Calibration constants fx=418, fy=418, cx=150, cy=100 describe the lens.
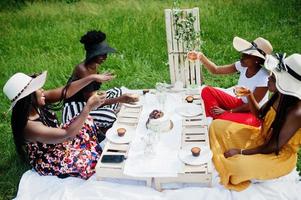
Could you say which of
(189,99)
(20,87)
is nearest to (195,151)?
(189,99)

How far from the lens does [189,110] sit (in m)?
5.31

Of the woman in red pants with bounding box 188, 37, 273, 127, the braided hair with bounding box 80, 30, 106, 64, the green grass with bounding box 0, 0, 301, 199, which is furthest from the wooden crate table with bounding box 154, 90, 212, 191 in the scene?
the green grass with bounding box 0, 0, 301, 199

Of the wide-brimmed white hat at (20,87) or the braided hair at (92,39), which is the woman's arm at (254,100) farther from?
the wide-brimmed white hat at (20,87)

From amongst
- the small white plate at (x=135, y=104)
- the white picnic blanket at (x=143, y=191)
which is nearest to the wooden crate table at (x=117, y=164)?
the white picnic blanket at (x=143, y=191)

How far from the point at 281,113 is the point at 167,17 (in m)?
2.56

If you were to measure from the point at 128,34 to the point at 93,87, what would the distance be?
3.84 meters

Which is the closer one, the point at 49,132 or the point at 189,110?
the point at 49,132

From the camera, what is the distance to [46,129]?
4.47 m

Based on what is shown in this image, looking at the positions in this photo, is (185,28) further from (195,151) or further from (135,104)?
(195,151)

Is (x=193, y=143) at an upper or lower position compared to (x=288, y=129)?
lower

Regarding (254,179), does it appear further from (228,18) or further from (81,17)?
(81,17)

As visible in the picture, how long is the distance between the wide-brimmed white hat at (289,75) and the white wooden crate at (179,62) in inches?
77.7

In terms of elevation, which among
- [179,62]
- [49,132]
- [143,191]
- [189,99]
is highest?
[49,132]

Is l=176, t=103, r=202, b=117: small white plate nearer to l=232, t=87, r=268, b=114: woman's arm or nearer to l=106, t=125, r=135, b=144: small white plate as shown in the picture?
l=232, t=87, r=268, b=114: woman's arm
